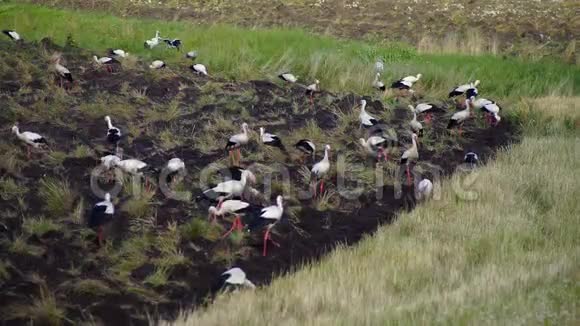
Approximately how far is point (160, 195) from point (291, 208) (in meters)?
1.50

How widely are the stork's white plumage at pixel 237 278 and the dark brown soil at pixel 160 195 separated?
260 mm

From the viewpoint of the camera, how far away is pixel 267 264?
7.49m

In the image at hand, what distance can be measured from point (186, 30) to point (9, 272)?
40.7ft

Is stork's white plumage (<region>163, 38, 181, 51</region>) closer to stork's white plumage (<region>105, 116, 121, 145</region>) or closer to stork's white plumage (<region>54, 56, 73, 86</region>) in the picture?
stork's white plumage (<region>54, 56, 73, 86</region>)

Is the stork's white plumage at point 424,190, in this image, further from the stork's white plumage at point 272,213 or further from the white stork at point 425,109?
the white stork at point 425,109

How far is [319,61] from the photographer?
14875 mm

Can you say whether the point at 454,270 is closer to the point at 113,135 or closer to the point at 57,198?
the point at 57,198

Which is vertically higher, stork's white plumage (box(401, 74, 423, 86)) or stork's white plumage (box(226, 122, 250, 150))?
stork's white plumage (box(226, 122, 250, 150))

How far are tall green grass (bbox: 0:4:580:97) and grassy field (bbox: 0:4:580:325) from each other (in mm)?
60

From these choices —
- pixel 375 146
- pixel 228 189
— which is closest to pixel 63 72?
pixel 228 189

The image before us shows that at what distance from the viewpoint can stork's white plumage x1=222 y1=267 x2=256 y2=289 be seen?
666cm

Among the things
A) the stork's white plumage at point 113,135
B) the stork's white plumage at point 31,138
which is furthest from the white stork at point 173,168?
the stork's white plumage at point 31,138

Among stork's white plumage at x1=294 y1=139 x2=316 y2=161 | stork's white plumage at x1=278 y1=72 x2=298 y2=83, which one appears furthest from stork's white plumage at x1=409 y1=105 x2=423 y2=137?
stork's white plumage at x1=278 y1=72 x2=298 y2=83

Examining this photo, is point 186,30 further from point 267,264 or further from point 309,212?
point 267,264
